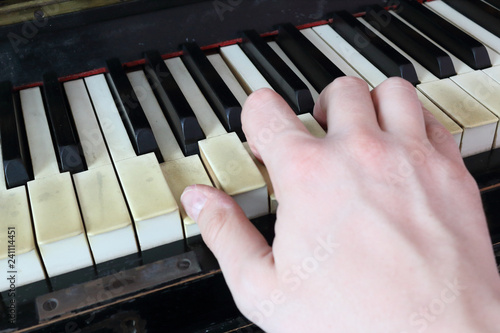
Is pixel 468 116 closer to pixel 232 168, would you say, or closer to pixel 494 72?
pixel 494 72

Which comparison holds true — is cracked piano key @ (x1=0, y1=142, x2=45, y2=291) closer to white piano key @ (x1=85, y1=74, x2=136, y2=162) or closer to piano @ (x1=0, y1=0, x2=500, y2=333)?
piano @ (x1=0, y1=0, x2=500, y2=333)

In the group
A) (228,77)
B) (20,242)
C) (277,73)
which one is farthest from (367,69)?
(20,242)

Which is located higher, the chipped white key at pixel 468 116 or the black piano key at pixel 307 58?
the black piano key at pixel 307 58

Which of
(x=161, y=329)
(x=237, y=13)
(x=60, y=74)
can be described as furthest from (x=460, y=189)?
(x=60, y=74)

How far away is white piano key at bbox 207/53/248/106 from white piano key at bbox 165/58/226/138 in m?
0.07

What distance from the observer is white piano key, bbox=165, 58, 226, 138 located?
111 cm

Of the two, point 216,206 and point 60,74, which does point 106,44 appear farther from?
point 216,206

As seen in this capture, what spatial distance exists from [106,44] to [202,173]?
0.49 m

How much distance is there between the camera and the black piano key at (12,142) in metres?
0.98

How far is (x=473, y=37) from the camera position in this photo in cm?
138

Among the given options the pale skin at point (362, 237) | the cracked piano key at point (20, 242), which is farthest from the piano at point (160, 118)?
the pale skin at point (362, 237)

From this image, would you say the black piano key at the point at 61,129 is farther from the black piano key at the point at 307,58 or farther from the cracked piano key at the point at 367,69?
the cracked piano key at the point at 367,69

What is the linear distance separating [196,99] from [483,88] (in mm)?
593

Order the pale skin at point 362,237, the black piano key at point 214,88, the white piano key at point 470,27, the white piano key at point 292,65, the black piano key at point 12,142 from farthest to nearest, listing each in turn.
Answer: the white piano key at point 470,27 < the white piano key at point 292,65 < the black piano key at point 214,88 < the black piano key at point 12,142 < the pale skin at point 362,237
